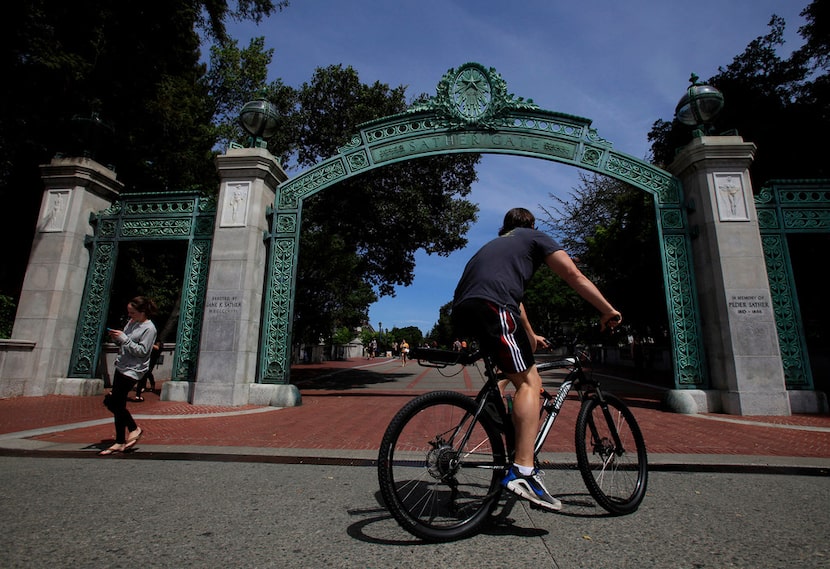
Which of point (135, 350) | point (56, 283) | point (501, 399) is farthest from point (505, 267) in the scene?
point (56, 283)

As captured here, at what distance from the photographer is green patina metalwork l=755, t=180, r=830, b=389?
8.02 meters

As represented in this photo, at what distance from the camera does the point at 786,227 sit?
8477 millimetres

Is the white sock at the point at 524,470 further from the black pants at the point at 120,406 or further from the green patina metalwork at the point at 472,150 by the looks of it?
the green patina metalwork at the point at 472,150

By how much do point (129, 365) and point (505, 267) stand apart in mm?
4172

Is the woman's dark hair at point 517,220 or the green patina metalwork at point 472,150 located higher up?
the green patina metalwork at point 472,150

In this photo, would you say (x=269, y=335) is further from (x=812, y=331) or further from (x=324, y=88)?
(x=812, y=331)

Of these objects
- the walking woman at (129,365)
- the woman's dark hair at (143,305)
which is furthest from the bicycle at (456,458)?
the woman's dark hair at (143,305)

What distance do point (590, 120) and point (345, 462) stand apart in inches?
361

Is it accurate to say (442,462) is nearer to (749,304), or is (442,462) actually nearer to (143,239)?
(749,304)

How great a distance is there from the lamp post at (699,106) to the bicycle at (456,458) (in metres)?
8.70

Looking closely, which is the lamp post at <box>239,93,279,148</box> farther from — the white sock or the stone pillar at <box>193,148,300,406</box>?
the white sock

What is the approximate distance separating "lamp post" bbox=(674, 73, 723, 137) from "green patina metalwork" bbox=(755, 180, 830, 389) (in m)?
1.78

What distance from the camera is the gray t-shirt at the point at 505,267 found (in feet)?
8.48

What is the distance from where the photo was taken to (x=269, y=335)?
29.8ft
